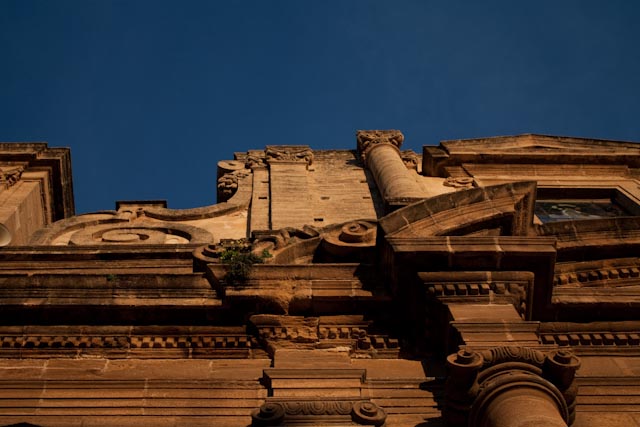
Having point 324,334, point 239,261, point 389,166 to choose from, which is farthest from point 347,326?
point 389,166

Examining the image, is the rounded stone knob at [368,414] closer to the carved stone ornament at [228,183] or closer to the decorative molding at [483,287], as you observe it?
the decorative molding at [483,287]

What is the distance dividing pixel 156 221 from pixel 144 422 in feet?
22.6

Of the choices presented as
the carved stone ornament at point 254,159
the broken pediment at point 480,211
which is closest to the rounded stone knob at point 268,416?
the broken pediment at point 480,211

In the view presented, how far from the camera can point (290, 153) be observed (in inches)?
680

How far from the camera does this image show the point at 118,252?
12.5 m


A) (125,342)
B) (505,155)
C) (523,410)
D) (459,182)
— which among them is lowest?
(523,410)

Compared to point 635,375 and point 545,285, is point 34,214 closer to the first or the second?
point 545,285

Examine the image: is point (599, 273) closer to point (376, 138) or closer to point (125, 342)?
point (125, 342)

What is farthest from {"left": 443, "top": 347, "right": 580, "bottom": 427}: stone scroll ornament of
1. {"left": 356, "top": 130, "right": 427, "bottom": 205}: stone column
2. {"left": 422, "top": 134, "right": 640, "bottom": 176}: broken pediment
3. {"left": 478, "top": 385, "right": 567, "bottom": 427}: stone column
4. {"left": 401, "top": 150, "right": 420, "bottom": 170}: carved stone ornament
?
{"left": 401, "top": 150, "right": 420, "bottom": 170}: carved stone ornament

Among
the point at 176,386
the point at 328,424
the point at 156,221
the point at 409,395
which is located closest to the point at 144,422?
the point at 176,386

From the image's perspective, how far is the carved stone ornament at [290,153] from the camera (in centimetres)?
A: 1708

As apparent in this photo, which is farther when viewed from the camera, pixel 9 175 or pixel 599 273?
pixel 9 175

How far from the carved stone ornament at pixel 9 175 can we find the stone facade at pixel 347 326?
11.0 ft

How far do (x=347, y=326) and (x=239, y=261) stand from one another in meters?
1.30
